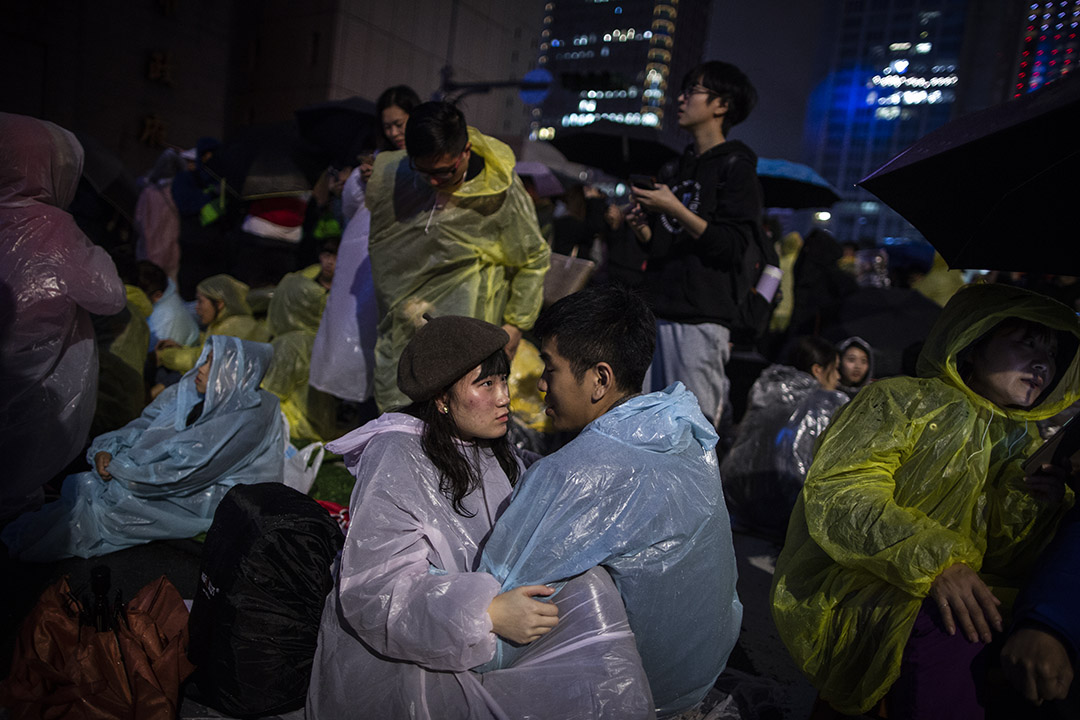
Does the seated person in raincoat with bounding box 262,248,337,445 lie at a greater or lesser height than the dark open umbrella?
lesser

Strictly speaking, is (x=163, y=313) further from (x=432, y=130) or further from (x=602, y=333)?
(x=602, y=333)

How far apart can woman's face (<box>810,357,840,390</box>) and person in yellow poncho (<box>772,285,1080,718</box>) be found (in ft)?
7.91

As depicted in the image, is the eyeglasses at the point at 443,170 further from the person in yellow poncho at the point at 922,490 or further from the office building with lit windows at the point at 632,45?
the office building with lit windows at the point at 632,45

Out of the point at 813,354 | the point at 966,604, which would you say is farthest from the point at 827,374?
the point at 966,604

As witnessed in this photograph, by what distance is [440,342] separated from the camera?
2.04 m

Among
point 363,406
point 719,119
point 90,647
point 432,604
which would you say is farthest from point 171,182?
point 432,604

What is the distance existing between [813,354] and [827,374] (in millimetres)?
149

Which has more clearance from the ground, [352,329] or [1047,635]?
[352,329]

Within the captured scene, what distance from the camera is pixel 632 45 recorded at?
9056 cm

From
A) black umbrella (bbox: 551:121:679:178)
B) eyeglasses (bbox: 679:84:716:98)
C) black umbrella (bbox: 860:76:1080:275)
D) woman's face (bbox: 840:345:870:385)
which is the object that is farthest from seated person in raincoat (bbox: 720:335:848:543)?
black umbrella (bbox: 551:121:679:178)

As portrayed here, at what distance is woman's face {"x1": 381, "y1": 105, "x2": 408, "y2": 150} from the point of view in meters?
4.02

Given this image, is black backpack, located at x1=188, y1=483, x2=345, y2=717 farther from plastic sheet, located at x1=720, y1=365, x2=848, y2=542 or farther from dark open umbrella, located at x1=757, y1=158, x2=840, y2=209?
dark open umbrella, located at x1=757, y1=158, x2=840, y2=209

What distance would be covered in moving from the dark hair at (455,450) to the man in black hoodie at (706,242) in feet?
4.47

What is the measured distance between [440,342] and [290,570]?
77 cm
